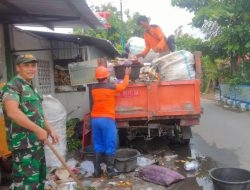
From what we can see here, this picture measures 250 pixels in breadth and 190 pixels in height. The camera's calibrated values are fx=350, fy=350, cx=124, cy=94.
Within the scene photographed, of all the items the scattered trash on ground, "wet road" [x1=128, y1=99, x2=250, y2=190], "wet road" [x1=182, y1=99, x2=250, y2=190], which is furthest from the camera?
the scattered trash on ground

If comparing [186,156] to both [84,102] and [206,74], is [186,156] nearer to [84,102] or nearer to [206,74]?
[84,102]

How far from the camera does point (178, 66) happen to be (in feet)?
22.7

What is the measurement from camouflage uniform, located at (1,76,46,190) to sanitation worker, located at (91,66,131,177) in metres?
2.19

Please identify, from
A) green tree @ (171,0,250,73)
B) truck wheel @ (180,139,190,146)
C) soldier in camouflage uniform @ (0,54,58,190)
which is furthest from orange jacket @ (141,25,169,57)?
green tree @ (171,0,250,73)

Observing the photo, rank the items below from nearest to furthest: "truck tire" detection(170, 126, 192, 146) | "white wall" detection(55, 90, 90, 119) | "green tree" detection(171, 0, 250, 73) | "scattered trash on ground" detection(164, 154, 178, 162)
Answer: "scattered trash on ground" detection(164, 154, 178, 162) < "truck tire" detection(170, 126, 192, 146) < "white wall" detection(55, 90, 90, 119) < "green tree" detection(171, 0, 250, 73)

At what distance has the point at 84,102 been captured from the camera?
35.0 ft

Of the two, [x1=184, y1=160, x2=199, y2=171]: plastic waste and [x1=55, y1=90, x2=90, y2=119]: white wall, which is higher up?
[x1=55, y1=90, x2=90, y2=119]: white wall

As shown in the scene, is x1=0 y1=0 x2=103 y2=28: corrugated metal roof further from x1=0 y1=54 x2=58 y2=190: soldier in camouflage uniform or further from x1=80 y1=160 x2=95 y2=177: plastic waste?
x1=80 y1=160 x2=95 y2=177: plastic waste

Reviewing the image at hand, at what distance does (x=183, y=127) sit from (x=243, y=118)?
18.6ft

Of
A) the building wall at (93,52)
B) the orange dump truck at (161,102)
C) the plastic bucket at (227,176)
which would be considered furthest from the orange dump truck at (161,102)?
the building wall at (93,52)

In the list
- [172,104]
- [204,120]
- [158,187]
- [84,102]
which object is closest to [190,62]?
[172,104]

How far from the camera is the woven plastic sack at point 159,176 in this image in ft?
18.3

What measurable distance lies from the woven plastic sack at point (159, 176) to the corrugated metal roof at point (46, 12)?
9.96ft

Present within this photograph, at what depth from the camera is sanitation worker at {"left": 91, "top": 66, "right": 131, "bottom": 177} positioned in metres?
6.09
